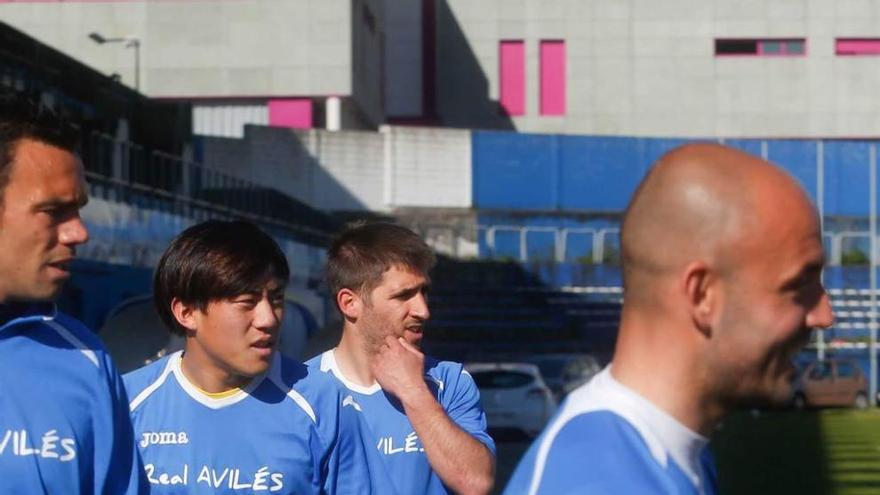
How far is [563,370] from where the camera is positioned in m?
37.1

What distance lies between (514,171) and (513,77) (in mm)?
10620

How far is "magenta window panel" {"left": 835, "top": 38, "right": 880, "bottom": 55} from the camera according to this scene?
2525 inches

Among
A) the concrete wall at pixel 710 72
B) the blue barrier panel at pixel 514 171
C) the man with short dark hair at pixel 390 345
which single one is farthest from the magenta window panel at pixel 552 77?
the man with short dark hair at pixel 390 345

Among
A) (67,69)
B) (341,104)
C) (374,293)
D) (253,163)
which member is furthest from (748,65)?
(374,293)

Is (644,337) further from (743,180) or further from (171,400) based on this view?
(171,400)

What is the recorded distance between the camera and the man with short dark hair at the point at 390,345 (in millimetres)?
5914

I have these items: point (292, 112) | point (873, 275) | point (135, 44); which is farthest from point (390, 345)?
point (873, 275)

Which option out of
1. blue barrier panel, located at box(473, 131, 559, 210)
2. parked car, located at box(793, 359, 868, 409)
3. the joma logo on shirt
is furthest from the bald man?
blue barrier panel, located at box(473, 131, 559, 210)

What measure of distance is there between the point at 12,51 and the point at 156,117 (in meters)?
11.6

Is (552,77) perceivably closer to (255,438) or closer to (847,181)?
(847,181)

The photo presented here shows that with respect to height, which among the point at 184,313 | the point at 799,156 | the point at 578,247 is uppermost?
the point at 799,156

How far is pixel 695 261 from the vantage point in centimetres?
267

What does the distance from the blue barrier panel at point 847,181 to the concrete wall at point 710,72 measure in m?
5.86

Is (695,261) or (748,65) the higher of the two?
(748,65)
